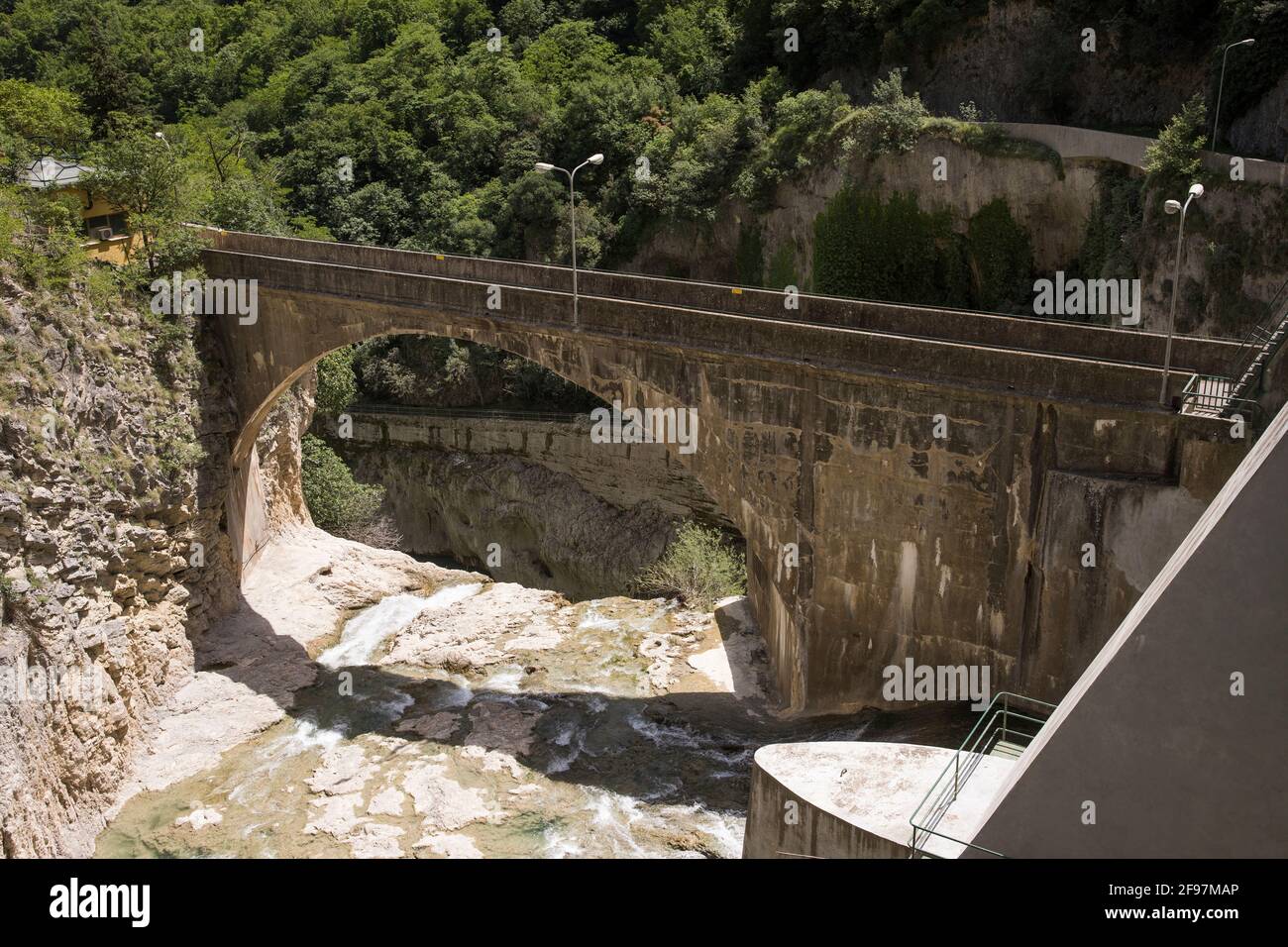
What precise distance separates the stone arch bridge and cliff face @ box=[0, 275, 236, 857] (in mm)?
4560

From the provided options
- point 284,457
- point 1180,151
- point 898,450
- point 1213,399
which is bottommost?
point 284,457

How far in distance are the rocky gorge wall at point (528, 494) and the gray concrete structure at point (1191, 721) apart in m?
29.8

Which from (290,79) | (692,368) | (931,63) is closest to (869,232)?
(931,63)

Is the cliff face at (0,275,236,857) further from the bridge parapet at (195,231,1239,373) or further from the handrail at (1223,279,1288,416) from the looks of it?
the handrail at (1223,279,1288,416)

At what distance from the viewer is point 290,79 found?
5731 centimetres

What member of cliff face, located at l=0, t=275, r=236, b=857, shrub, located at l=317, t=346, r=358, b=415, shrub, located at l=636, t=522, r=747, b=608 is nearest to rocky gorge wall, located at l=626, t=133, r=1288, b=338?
shrub, located at l=317, t=346, r=358, b=415

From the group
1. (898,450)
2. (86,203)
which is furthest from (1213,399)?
(86,203)

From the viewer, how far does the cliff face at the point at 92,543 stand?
1983 centimetres

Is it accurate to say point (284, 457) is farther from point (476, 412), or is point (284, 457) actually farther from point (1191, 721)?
point (1191, 721)

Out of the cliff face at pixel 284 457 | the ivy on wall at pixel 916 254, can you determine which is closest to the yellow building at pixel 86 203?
the cliff face at pixel 284 457

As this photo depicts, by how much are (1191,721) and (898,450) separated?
10979mm

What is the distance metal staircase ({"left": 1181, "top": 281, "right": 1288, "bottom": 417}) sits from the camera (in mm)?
17625

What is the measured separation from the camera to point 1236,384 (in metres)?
18.2

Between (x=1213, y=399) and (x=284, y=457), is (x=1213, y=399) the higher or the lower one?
the higher one
